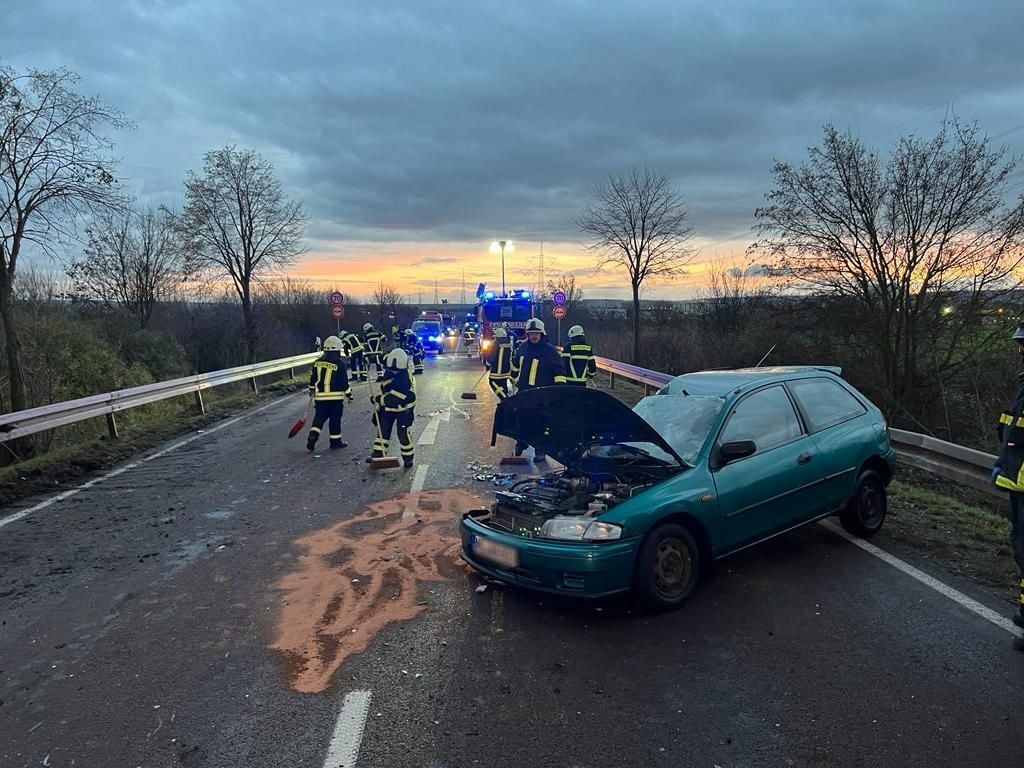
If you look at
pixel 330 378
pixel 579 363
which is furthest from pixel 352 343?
pixel 579 363

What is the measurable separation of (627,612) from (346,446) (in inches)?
279

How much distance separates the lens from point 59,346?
66.3 feet

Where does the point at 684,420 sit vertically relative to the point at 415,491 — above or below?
above

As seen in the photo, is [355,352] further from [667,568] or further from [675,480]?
[667,568]

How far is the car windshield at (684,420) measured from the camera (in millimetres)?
4766

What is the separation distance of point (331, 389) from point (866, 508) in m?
7.64

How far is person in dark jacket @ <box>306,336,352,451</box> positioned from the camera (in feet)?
33.4

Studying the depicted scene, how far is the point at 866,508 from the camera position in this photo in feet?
18.5

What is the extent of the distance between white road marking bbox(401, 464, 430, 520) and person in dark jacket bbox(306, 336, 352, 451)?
7.26 ft

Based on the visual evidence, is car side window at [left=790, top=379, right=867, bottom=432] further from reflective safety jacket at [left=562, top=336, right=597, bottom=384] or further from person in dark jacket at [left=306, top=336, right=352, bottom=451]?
Answer: person in dark jacket at [left=306, top=336, right=352, bottom=451]

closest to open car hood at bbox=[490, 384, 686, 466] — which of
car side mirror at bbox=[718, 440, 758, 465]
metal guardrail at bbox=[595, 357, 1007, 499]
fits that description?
car side mirror at bbox=[718, 440, 758, 465]

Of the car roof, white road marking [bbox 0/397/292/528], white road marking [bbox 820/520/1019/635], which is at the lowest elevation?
white road marking [bbox 0/397/292/528]

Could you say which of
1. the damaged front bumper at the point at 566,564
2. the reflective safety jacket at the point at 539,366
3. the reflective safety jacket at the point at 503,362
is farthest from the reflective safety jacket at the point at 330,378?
the damaged front bumper at the point at 566,564

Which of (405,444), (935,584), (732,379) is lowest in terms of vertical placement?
(935,584)
